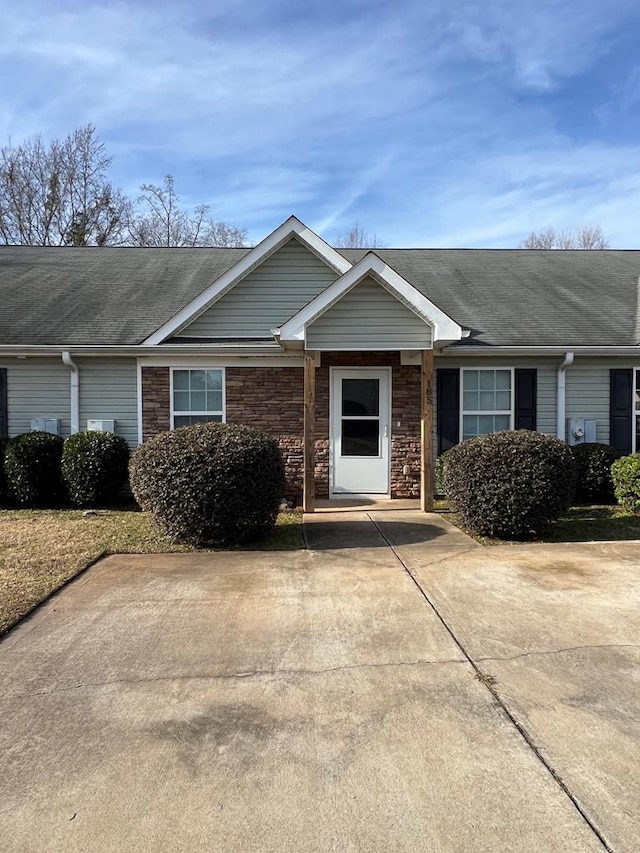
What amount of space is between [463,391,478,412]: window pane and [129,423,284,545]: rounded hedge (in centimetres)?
443

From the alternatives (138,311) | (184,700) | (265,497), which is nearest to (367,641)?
(184,700)

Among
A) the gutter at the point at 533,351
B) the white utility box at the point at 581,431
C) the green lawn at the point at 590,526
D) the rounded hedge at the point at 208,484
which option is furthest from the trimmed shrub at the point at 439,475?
the rounded hedge at the point at 208,484

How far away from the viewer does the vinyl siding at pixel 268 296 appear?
33.0ft

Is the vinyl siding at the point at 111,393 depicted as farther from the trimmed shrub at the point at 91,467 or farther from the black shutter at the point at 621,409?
the black shutter at the point at 621,409

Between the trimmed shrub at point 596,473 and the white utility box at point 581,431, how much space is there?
2.04 feet

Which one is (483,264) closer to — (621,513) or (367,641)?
(621,513)

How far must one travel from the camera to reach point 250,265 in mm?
9961

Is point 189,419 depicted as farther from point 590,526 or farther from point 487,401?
point 590,526

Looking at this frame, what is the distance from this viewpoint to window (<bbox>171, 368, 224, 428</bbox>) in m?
9.92

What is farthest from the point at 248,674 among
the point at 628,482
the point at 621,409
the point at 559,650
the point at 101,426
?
the point at 621,409

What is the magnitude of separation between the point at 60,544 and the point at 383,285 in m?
5.48

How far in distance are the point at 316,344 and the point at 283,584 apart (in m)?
3.99

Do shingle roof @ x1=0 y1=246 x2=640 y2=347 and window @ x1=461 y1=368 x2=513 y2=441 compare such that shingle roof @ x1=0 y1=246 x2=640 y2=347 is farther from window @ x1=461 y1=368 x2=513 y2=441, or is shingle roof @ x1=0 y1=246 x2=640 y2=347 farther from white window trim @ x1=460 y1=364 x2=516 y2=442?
window @ x1=461 y1=368 x2=513 y2=441

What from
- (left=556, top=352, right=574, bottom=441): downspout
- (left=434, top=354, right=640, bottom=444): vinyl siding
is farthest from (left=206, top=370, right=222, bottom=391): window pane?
(left=556, top=352, right=574, bottom=441): downspout
